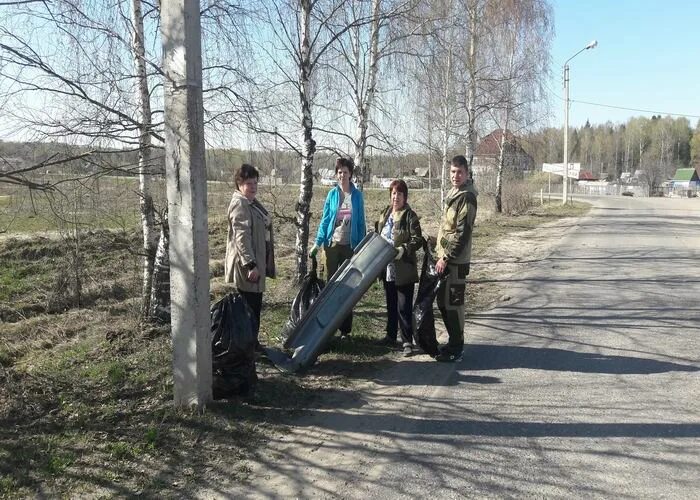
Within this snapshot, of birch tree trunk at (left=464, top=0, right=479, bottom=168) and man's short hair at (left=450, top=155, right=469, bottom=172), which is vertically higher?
birch tree trunk at (left=464, top=0, right=479, bottom=168)

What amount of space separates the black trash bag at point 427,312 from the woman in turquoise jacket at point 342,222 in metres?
0.84

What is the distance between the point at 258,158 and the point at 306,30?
1.85 m

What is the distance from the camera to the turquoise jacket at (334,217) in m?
5.80

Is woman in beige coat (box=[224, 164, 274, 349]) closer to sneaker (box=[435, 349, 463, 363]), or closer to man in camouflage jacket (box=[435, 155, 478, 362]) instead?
man in camouflage jacket (box=[435, 155, 478, 362])

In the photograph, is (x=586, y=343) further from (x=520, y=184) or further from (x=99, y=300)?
(x=520, y=184)

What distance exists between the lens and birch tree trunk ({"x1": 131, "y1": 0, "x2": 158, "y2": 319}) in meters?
5.50

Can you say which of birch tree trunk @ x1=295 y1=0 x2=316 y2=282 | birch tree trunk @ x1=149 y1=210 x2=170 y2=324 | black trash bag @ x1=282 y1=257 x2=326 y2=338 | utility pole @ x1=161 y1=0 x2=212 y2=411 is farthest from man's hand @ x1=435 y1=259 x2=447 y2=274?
birch tree trunk @ x1=295 y1=0 x2=316 y2=282

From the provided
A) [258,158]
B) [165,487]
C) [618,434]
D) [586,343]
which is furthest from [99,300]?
[618,434]

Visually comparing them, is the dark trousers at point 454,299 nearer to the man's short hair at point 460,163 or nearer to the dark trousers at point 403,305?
the dark trousers at point 403,305

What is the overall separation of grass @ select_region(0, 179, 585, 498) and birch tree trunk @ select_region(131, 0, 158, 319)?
73 cm

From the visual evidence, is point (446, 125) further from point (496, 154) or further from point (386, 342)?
point (386, 342)

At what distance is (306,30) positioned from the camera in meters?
7.38

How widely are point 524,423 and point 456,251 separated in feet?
5.72

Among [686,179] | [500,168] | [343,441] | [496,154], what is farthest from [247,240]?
[686,179]
